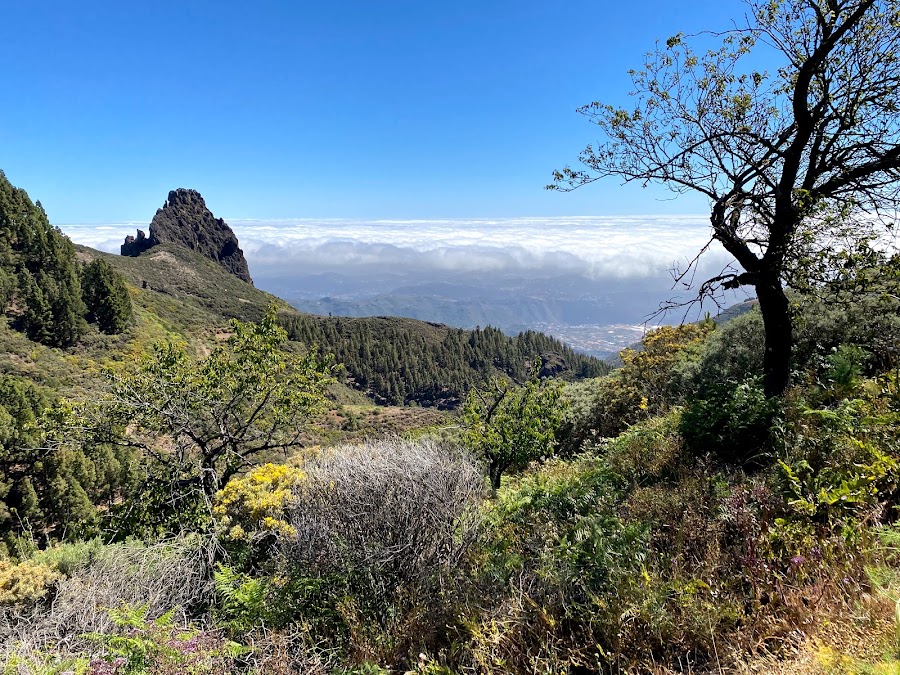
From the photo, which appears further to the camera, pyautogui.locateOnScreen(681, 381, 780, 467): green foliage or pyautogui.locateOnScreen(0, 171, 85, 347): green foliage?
pyautogui.locateOnScreen(0, 171, 85, 347): green foliage

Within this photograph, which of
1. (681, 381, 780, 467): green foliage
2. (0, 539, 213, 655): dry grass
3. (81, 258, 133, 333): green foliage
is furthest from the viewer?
(81, 258, 133, 333): green foliage

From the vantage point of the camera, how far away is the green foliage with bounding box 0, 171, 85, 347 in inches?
2223

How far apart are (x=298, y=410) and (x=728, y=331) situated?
12.9 m

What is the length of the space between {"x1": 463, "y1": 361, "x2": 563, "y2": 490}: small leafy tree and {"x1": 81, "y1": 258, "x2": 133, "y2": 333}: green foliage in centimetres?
6865

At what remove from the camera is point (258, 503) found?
731 cm

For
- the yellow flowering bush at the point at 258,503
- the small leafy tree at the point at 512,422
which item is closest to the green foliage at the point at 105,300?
the small leafy tree at the point at 512,422

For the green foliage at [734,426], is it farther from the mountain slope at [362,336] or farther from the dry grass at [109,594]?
the mountain slope at [362,336]

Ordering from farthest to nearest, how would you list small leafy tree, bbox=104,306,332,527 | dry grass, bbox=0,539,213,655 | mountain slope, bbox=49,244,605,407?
mountain slope, bbox=49,244,605,407, small leafy tree, bbox=104,306,332,527, dry grass, bbox=0,539,213,655

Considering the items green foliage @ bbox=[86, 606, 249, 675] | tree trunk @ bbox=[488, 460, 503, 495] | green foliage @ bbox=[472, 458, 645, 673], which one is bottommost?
tree trunk @ bbox=[488, 460, 503, 495]

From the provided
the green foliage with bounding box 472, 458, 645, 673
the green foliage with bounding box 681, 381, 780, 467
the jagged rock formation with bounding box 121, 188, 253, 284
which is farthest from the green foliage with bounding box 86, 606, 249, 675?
the jagged rock formation with bounding box 121, 188, 253, 284

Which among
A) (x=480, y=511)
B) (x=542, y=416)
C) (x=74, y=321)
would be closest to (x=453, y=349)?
(x=74, y=321)

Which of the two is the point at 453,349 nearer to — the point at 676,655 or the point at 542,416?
the point at 542,416

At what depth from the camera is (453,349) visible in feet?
449

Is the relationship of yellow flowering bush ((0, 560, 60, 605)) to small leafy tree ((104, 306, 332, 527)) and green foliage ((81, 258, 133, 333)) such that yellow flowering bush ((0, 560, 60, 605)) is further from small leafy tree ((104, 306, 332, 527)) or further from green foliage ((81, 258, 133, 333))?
green foliage ((81, 258, 133, 333))
